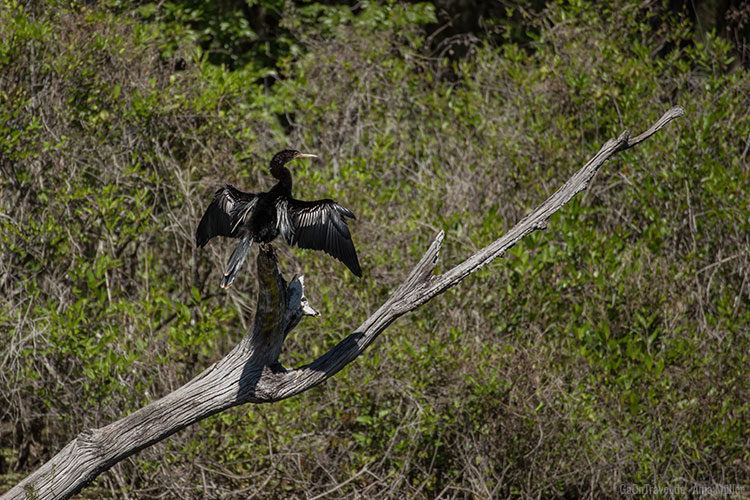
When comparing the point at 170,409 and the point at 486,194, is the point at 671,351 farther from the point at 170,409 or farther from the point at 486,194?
the point at 170,409

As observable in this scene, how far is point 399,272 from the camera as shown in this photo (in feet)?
24.8

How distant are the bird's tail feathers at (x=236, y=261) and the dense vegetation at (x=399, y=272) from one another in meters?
2.64

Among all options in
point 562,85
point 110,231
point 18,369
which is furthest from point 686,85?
point 18,369

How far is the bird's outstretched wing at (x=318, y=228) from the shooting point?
445 centimetres

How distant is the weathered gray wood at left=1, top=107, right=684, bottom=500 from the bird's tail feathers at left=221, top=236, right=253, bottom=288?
0.93 feet

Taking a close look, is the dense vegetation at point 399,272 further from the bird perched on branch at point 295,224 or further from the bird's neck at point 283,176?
the bird perched on branch at point 295,224

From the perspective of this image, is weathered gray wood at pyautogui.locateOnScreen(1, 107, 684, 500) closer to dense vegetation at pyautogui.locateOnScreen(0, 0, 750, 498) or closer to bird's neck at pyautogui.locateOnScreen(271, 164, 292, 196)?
bird's neck at pyautogui.locateOnScreen(271, 164, 292, 196)

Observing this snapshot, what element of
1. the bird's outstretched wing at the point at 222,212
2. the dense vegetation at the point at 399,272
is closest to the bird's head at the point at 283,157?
the bird's outstretched wing at the point at 222,212

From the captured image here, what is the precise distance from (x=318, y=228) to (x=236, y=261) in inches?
18.2

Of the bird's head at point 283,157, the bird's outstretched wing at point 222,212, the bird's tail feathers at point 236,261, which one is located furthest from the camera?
the bird's head at point 283,157

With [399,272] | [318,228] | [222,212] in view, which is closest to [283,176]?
[222,212]

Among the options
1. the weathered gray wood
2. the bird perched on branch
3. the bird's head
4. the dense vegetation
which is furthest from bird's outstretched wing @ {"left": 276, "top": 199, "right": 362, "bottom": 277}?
the dense vegetation

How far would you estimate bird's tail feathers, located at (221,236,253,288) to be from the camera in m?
4.12

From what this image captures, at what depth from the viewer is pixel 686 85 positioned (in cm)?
974
